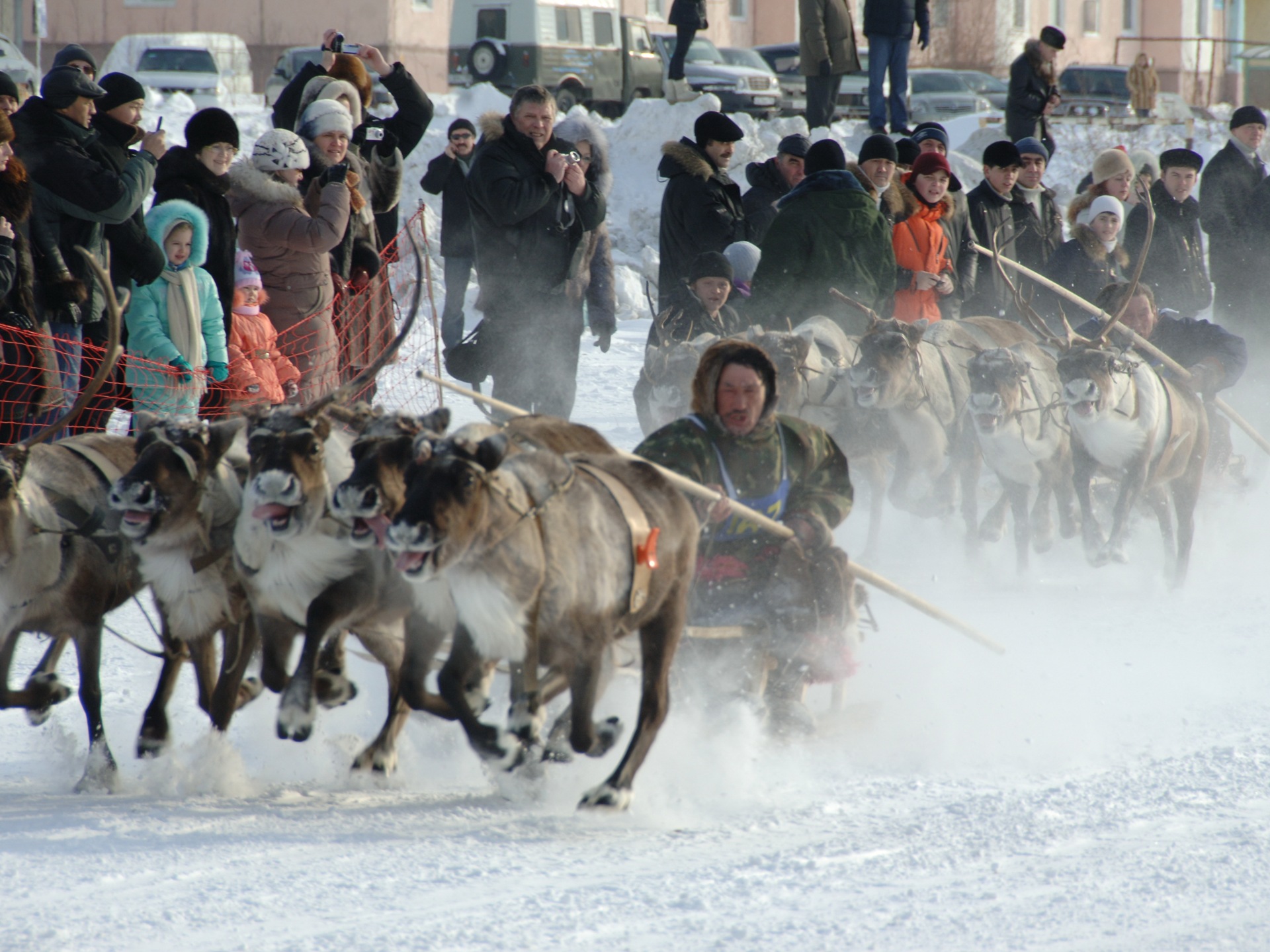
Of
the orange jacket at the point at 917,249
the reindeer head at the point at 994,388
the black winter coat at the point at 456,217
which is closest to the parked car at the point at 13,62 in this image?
the black winter coat at the point at 456,217

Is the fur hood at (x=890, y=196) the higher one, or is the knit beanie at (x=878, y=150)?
the knit beanie at (x=878, y=150)

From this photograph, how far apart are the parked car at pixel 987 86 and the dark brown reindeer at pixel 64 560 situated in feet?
78.5

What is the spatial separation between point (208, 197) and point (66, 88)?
73 centimetres

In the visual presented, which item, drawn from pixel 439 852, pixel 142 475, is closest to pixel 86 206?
pixel 142 475

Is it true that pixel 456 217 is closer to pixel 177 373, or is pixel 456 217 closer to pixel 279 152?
pixel 279 152

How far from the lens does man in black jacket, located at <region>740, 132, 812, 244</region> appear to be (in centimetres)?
939

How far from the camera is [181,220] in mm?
6184

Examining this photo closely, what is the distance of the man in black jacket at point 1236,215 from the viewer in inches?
428

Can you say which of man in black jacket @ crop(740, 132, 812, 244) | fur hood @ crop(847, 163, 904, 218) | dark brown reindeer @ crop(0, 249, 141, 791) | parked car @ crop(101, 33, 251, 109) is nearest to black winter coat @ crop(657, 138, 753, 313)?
man in black jacket @ crop(740, 132, 812, 244)

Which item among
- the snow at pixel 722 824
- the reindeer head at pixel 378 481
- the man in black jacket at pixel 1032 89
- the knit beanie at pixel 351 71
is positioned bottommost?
the snow at pixel 722 824

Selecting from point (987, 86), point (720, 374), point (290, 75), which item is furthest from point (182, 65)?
point (720, 374)

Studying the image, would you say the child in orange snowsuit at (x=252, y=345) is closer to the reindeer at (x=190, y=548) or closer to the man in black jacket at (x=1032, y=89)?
the reindeer at (x=190, y=548)

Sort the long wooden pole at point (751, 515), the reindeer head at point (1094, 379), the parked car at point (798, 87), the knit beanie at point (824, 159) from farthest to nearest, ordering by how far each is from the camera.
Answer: the parked car at point (798, 87) < the knit beanie at point (824, 159) < the reindeer head at point (1094, 379) < the long wooden pole at point (751, 515)

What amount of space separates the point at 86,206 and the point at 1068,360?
483 cm
